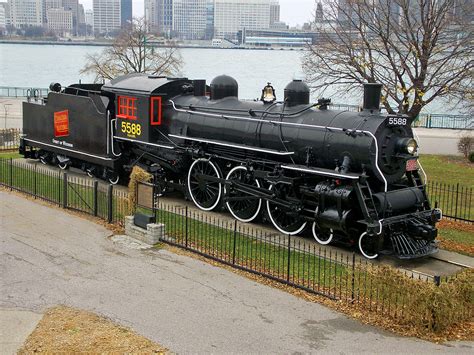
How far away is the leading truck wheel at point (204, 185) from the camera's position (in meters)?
16.9

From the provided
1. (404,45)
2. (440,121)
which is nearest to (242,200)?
(404,45)

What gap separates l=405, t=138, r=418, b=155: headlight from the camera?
13.4 metres

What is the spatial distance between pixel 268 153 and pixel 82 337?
7654 millimetres

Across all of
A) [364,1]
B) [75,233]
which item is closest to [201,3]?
[364,1]

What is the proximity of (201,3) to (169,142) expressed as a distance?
507ft

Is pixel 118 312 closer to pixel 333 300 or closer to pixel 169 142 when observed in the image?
pixel 333 300

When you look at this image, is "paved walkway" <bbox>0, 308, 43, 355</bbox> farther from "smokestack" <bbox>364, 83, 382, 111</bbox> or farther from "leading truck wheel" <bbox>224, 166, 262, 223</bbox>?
"smokestack" <bbox>364, 83, 382, 111</bbox>

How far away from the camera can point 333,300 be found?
34.9ft

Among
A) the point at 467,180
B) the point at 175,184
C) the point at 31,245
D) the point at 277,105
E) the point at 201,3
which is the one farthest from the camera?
the point at 201,3

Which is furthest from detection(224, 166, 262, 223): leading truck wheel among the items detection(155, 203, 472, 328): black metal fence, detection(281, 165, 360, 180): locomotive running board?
detection(281, 165, 360, 180): locomotive running board

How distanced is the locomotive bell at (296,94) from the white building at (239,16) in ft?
469

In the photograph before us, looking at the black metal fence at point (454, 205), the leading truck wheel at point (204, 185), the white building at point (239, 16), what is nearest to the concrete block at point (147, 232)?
the leading truck wheel at point (204, 185)

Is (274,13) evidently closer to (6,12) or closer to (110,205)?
(6,12)

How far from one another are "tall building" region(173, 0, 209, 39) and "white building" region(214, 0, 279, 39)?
4354mm
